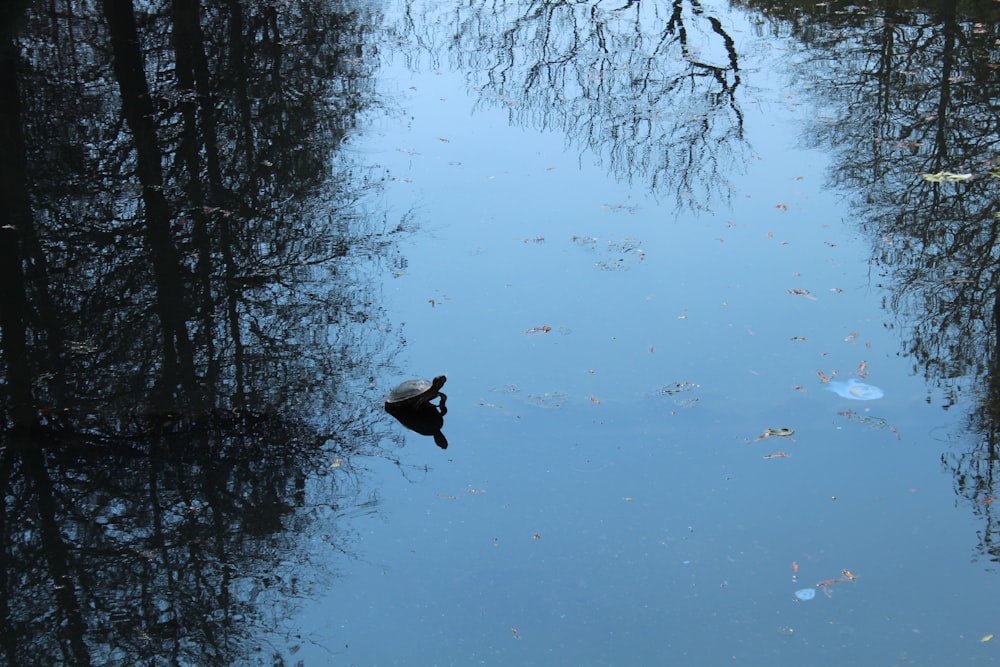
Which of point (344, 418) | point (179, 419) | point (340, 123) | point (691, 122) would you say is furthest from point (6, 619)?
point (691, 122)

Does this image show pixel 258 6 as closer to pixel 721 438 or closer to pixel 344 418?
pixel 344 418

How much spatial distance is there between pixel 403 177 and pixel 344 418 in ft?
11.8

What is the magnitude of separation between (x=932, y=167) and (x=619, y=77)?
3.70 m

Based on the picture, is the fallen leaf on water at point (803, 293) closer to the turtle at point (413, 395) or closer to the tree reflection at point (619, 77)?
the tree reflection at point (619, 77)

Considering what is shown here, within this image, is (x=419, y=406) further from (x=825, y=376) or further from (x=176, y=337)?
(x=825, y=376)

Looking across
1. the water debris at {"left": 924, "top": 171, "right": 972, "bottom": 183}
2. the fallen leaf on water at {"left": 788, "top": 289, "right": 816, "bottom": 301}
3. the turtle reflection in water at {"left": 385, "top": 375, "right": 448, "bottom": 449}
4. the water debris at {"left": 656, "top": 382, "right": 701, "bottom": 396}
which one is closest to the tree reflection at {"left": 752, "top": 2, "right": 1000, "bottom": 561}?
the water debris at {"left": 924, "top": 171, "right": 972, "bottom": 183}

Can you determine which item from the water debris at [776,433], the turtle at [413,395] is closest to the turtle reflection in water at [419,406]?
the turtle at [413,395]

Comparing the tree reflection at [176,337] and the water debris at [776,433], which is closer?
the tree reflection at [176,337]

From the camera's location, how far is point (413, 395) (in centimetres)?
590

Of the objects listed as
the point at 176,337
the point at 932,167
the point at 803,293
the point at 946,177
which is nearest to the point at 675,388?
the point at 803,293

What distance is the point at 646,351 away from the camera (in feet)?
21.4

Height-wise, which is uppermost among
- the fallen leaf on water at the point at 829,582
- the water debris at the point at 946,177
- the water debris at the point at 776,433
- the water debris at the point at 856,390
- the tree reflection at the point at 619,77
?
the tree reflection at the point at 619,77

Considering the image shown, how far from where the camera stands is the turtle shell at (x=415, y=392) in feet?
19.3

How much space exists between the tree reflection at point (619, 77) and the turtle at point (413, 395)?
11.7 feet
